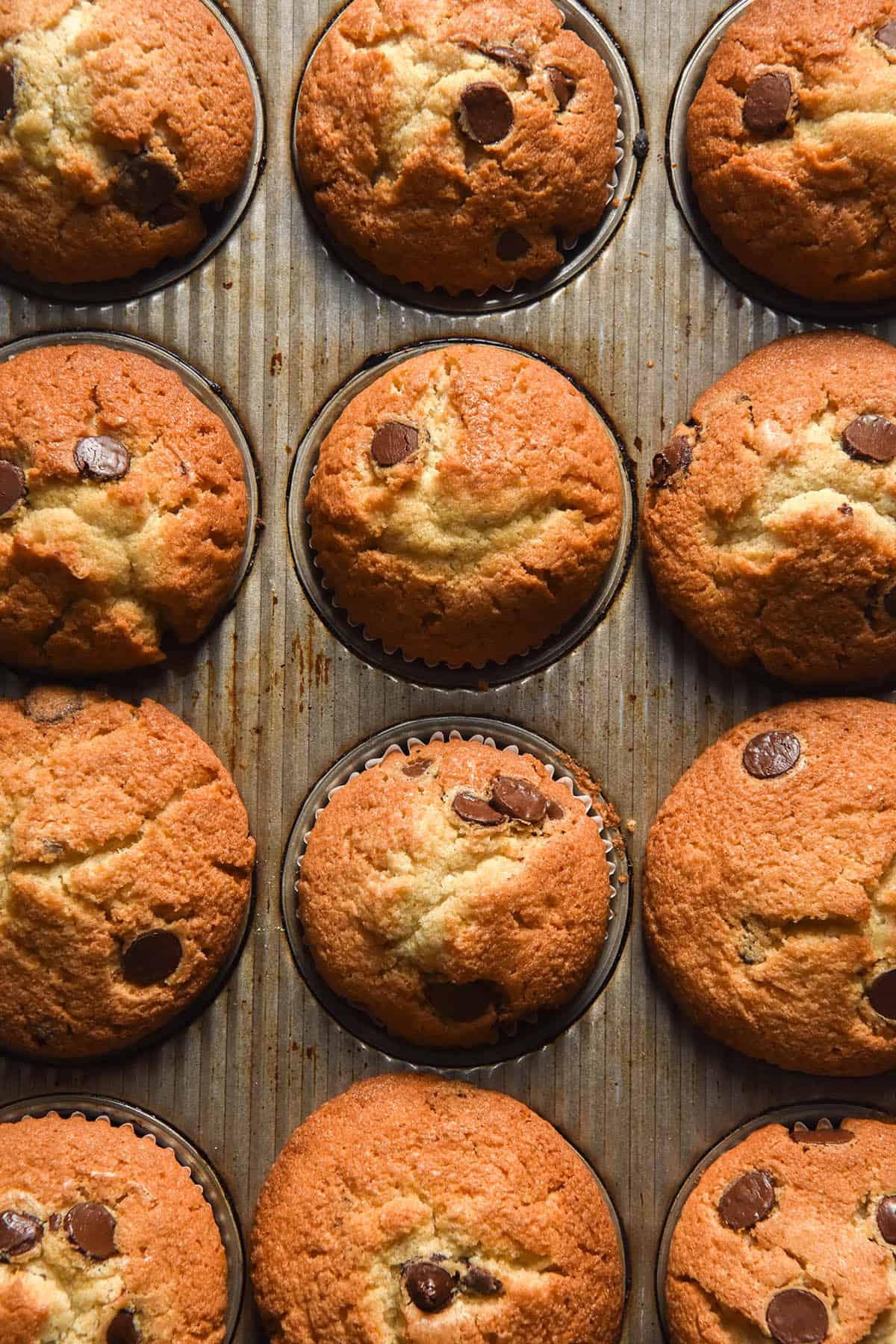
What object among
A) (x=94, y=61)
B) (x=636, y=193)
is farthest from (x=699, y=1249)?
(x=94, y=61)

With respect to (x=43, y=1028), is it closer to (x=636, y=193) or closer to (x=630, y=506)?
(x=630, y=506)

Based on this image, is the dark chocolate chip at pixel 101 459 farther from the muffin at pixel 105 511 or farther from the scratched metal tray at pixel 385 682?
the scratched metal tray at pixel 385 682

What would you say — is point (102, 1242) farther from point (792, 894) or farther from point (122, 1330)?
point (792, 894)

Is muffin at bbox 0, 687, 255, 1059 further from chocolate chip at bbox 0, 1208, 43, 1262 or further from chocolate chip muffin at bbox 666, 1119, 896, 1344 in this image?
chocolate chip muffin at bbox 666, 1119, 896, 1344

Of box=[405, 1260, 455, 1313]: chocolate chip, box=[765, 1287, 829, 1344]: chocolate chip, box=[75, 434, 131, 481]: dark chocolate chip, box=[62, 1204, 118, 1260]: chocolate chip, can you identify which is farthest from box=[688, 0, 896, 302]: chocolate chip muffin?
box=[62, 1204, 118, 1260]: chocolate chip

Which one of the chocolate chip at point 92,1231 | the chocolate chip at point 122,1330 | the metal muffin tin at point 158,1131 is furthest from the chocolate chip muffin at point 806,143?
the chocolate chip at point 122,1330

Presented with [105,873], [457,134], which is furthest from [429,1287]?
[457,134]
